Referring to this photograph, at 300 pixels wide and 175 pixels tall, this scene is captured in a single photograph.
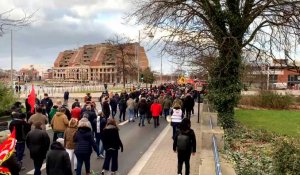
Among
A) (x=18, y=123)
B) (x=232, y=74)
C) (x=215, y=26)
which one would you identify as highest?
(x=215, y=26)

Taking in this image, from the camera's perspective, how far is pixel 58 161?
8.86 m

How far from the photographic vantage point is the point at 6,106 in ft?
86.5

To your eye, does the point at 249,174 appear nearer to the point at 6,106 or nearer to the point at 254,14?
the point at 254,14

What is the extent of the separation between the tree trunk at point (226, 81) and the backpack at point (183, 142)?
1017 centimetres

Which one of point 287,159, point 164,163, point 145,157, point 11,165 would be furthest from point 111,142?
point 287,159

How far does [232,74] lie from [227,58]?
0.85m

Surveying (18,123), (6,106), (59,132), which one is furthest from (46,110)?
(18,123)

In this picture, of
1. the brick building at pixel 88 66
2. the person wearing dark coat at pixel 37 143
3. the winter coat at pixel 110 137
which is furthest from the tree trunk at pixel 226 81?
the brick building at pixel 88 66

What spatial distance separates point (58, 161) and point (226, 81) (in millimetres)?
13690

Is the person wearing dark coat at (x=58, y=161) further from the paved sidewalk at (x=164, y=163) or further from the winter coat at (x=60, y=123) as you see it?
the winter coat at (x=60, y=123)

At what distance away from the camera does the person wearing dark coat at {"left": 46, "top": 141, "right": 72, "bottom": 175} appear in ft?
29.1

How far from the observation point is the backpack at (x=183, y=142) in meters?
10.9

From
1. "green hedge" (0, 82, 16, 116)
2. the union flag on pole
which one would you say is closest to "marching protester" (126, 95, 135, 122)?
"green hedge" (0, 82, 16, 116)

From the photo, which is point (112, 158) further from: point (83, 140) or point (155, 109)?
point (155, 109)
